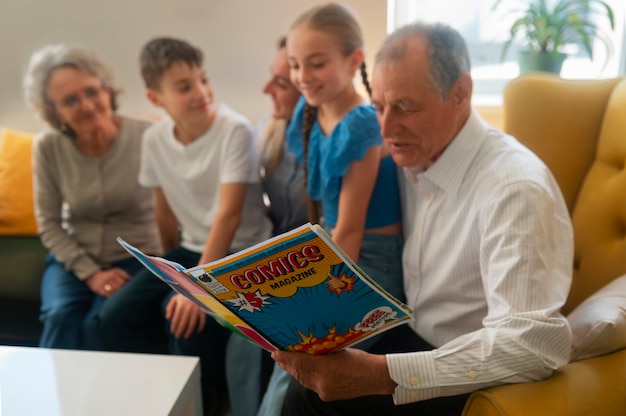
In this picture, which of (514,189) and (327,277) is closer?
(327,277)

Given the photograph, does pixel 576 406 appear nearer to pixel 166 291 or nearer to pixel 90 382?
pixel 90 382

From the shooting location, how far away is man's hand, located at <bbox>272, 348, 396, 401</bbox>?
0.96 metres

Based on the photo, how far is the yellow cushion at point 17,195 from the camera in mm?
2041

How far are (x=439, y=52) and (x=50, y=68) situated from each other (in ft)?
4.36

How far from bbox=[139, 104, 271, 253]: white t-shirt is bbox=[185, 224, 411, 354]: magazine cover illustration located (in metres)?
0.83

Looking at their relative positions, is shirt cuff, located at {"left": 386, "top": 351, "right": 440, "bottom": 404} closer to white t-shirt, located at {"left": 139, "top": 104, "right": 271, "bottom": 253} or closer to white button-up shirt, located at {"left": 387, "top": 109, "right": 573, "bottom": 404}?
white button-up shirt, located at {"left": 387, "top": 109, "right": 573, "bottom": 404}

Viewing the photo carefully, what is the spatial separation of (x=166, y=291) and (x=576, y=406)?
4.03 ft

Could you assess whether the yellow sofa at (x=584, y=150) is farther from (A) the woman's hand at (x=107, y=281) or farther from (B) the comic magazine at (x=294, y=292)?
(A) the woman's hand at (x=107, y=281)

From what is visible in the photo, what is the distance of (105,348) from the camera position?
1671 millimetres

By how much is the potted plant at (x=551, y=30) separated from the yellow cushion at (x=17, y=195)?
6.35 ft

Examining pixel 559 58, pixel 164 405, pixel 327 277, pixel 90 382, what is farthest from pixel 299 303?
pixel 559 58

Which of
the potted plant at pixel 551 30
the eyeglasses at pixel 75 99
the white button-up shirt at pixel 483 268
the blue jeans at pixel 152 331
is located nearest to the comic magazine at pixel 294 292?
the white button-up shirt at pixel 483 268

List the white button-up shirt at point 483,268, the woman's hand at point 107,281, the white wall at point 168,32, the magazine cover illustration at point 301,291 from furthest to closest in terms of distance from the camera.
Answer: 1. the white wall at point 168,32
2. the woman's hand at point 107,281
3. the white button-up shirt at point 483,268
4. the magazine cover illustration at point 301,291

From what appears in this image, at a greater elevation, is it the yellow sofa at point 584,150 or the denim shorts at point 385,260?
the yellow sofa at point 584,150
